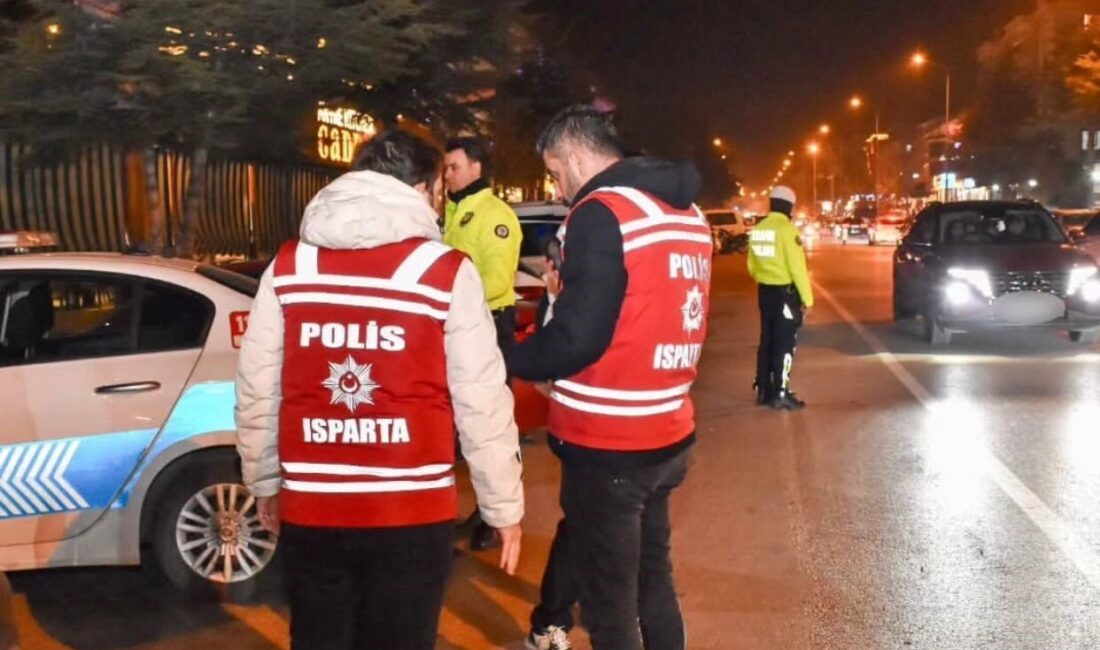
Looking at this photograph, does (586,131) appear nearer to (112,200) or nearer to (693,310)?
(693,310)

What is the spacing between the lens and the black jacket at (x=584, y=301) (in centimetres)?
364

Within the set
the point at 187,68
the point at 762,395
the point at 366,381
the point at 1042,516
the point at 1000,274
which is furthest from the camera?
→ the point at 1000,274

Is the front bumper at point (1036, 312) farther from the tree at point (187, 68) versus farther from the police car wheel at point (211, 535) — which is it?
the police car wheel at point (211, 535)

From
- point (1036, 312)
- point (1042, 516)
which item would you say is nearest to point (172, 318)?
point (1042, 516)

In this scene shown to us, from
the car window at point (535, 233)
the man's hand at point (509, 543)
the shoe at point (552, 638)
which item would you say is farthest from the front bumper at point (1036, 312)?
the man's hand at point (509, 543)

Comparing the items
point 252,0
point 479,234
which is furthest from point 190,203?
point 479,234

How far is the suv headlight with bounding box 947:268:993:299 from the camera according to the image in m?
14.7

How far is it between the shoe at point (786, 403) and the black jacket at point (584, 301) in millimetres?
7744

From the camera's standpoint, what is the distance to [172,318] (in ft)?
19.4

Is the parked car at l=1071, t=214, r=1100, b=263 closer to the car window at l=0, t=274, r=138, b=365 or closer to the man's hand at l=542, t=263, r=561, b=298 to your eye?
the car window at l=0, t=274, r=138, b=365

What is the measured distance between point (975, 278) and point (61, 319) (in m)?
11.2

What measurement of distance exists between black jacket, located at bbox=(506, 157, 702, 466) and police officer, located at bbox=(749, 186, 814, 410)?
22.3 ft

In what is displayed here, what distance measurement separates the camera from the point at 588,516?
379cm

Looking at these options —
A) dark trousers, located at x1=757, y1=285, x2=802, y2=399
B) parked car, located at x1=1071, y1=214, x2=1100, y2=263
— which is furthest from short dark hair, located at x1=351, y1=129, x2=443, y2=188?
parked car, located at x1=1071, y1=214, x2=1100, y2=263
